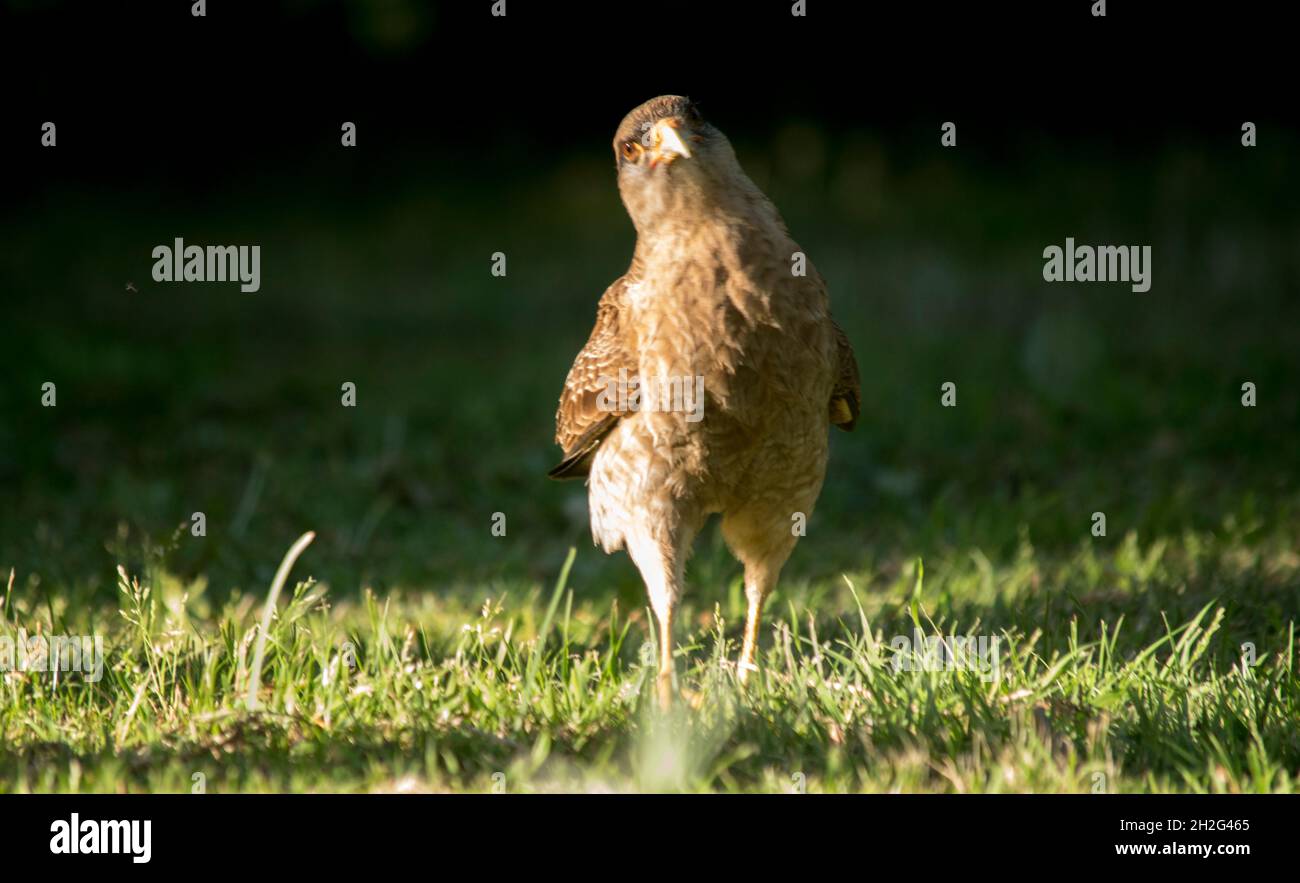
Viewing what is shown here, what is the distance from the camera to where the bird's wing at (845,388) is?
→ 423 centimetres

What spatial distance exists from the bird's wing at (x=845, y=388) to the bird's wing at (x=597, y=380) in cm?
61

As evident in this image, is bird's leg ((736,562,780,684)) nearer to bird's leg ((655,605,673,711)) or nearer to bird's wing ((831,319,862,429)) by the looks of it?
bird's leg ((655,605,673,711))

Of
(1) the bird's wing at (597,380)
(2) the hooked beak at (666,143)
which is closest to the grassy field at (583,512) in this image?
(1) the bird's wing at (597,380)

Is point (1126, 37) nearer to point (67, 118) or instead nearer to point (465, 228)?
point (465, 228)

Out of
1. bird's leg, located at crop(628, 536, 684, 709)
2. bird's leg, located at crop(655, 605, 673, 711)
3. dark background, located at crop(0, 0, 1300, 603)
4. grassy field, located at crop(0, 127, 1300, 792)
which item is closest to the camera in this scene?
grassy field, located at crop(0, 127, 1300, 792)

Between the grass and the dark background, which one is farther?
the dark background

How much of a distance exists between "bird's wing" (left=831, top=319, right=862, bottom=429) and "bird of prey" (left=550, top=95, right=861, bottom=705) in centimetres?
19

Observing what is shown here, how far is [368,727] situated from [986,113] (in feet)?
37.7

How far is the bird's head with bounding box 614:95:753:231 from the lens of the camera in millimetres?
3781

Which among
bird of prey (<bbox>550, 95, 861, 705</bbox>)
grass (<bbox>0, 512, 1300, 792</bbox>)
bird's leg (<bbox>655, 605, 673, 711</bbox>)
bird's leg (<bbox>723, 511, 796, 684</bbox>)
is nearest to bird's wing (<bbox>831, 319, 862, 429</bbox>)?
bird of prey (<bbox>550, 95, 861, 705</bbox>)

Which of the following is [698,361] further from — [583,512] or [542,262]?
Answer: [542,262]

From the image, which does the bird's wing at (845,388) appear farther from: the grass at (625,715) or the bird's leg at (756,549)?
the grass at (625,715)

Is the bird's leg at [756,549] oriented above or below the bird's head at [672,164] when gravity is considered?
below

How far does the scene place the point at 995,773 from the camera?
2.95 m
